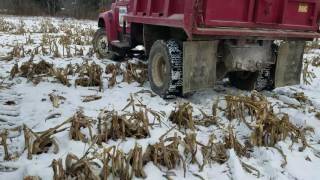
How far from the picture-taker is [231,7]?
568 cm

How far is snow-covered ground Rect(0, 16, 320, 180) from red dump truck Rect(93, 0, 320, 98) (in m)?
0.32

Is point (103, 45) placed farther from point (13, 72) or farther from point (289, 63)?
point (289, 63)

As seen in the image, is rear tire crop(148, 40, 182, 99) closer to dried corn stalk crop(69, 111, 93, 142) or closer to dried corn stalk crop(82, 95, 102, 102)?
dried corn stalk crop(82, 95, 102, 102)

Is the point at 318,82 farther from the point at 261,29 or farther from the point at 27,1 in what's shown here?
the point at 27,1

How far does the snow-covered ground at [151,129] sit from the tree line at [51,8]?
86.6ft

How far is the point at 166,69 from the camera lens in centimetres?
637

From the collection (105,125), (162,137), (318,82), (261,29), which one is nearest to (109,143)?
(105,125)

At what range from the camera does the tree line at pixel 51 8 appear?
109 ft

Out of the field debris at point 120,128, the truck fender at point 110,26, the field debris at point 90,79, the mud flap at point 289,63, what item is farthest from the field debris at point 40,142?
the truck fender at point 110,26

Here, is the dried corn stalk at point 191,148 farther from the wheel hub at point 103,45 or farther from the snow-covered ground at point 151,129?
the wheel hub at point 103,45

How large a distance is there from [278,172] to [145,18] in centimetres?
359

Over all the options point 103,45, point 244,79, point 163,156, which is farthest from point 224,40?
point 103,45

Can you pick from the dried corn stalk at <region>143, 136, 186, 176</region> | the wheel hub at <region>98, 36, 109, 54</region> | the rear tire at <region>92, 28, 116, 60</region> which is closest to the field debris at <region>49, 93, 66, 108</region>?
the dried corn stalk at <region>143, 136, 186, 176</region>

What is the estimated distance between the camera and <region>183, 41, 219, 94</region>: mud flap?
5.82 metres
